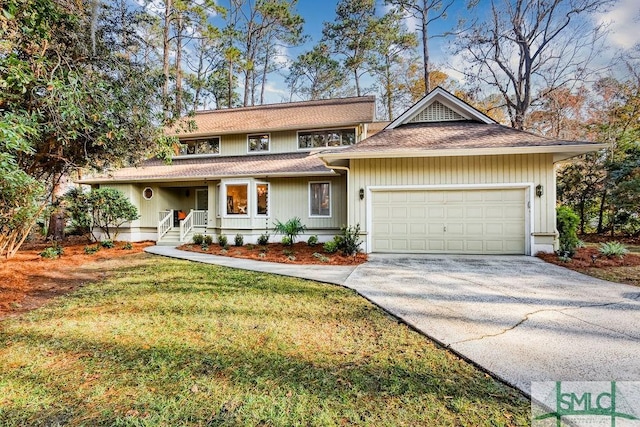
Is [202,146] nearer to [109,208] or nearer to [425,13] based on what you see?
[109,208]

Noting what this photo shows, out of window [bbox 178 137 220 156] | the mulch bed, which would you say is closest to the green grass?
the mulch bed

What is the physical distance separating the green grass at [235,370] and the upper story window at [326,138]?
965 centimetres

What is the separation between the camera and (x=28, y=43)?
4.72 m

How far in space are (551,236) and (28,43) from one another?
12.3 metres

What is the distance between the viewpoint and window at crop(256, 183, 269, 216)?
12234 millimetres

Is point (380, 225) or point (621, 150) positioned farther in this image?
point (621, 150)

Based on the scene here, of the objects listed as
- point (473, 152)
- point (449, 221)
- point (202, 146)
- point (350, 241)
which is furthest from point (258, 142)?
point (473, 152)

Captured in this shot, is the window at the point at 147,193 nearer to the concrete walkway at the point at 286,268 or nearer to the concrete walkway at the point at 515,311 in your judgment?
the concrete walkway at the point at 286,268

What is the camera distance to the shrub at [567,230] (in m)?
8.06

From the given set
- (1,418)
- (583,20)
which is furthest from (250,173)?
(583,20)

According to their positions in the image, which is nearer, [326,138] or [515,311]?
[515,311]

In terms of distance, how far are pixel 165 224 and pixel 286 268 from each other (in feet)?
27.1

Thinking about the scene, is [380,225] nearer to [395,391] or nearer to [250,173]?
[250,173]

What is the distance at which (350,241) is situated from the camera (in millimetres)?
8695
